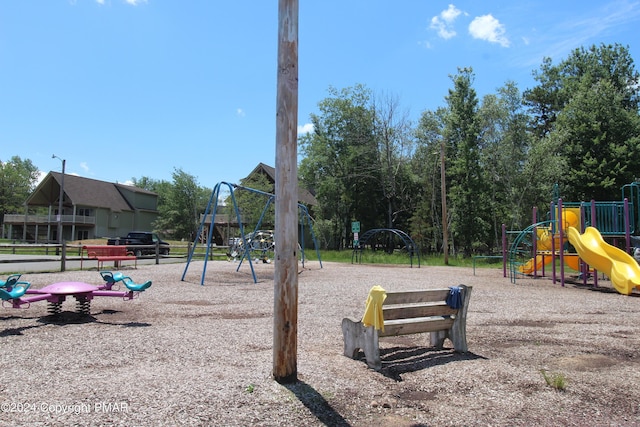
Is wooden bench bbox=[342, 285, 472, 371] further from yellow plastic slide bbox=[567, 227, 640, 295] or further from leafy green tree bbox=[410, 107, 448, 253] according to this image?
leafy green tree bbox=[410, 107, 448, 253]

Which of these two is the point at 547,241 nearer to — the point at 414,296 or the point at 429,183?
the point at 414,296

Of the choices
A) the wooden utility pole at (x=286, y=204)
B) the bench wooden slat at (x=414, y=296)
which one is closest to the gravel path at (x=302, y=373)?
the wooden utility pole at (x=286, y=204)

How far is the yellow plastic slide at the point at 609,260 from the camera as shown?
12383 mm

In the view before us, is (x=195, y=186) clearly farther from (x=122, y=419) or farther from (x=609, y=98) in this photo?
(x=122, y=419)

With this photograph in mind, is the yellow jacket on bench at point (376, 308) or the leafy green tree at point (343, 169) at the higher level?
the leafy green tree at point (343, 169)

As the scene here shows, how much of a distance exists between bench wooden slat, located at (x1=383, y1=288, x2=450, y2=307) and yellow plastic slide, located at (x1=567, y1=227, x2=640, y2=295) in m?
9.33

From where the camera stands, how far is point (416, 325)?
17.8ft

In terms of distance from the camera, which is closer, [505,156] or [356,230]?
[356,230]

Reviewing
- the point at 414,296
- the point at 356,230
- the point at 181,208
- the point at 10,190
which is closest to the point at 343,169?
the point at 356,230

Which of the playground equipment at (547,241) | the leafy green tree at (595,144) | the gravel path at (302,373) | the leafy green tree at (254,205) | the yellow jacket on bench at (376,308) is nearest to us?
the gravel path at (302,373)

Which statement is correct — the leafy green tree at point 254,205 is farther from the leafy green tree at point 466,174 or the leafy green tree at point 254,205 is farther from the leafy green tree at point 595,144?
the leafy green tree at point 595,144

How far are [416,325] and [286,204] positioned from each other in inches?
89.9

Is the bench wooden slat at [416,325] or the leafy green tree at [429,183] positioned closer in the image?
the bench wooden slat at [416,325]

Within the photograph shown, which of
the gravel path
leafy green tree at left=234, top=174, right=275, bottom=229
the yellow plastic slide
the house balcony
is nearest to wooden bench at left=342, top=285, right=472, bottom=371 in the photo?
the gravel path
